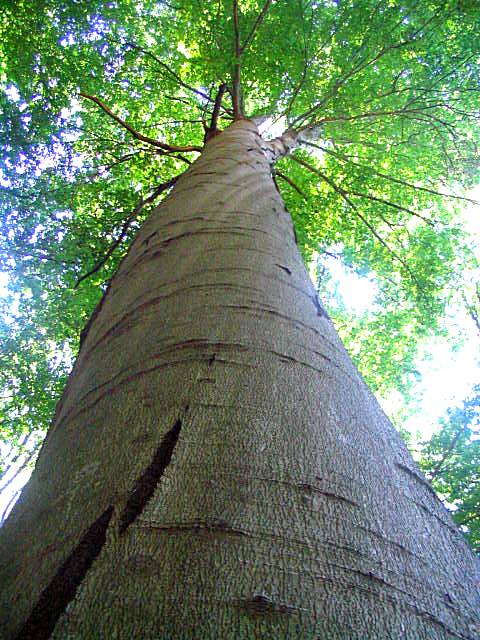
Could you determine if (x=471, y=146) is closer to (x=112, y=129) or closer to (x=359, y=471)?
(x=112, y=129)

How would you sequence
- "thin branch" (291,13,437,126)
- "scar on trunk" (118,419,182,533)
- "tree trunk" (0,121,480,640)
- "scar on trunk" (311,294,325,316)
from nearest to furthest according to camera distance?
"tree trunk" (0,121,480,640) < "scar on trunk" (118,419,182,533) < "scar on trunk" (311,294,325,316) < "thin branch" (291,13,437,126)

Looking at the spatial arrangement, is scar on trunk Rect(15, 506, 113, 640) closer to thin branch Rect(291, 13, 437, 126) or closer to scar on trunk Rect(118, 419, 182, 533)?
scar on trunk Rect(118, 419, 182, 533)

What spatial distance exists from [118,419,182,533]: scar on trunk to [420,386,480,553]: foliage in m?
4.95

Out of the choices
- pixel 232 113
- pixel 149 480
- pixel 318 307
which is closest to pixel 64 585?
pixel 149 480

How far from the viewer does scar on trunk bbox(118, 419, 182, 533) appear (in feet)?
1.77

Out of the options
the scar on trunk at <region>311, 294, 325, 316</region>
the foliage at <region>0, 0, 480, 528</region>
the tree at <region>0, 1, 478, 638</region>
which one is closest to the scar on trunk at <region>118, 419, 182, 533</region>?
the tree at <region>0, 1, 478, 638</region>

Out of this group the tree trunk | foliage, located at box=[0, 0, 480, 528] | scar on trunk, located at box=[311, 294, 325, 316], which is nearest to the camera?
the tree trunk

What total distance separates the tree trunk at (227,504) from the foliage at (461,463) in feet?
15.5

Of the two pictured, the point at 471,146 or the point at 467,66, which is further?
the point at 471,146

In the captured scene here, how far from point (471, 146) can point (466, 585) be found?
6739 millimetres

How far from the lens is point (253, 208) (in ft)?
5.86

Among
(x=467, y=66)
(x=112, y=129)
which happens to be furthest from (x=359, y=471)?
(x=112, y=129)

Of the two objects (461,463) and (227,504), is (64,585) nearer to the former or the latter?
(227,504)

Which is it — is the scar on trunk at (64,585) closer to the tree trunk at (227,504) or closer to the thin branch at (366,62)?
the tree trunk at (227,504)
